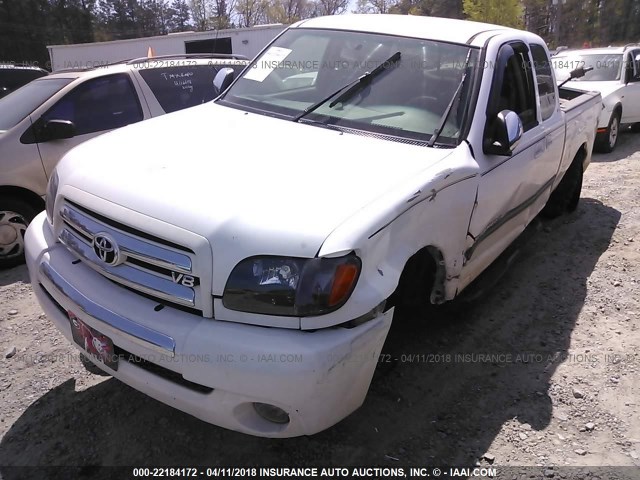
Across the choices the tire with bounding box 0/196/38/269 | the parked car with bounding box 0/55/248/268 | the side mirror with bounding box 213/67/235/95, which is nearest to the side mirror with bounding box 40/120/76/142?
the parked car with bounding box 0/55/248/268

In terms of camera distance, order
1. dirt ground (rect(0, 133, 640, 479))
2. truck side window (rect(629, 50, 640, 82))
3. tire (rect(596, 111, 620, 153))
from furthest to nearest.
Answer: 1. truck side window (rect(629, 50, 640, 82))
2. tire (rect(596, 111, 620, 153))
3. dirt ground (rect(0, 133, 640, 479))

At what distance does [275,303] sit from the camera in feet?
6.84

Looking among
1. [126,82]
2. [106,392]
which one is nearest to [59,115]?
[126,82]

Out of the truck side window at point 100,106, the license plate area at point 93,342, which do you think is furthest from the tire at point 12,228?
the license plate area at point 93,342

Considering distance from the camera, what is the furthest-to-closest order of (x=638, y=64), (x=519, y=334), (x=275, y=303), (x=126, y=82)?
1. (x=638, y=64)
2. (x=126, y=82)
3. (x=519, y=334)
4. (x=275, y=303)

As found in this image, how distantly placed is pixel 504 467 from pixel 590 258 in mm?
2956

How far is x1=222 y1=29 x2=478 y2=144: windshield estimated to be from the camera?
10.3 ft

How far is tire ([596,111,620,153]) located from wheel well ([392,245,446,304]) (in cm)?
734

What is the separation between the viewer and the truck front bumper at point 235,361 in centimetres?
201

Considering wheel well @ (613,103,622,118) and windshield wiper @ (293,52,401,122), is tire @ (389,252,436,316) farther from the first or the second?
wheel well @ (613,103,622,118)

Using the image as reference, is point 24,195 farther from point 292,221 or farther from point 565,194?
point 565,194

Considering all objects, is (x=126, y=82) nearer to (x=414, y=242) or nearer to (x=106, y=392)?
(x=106, y=392)

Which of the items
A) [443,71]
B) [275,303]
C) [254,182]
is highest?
[443,71]

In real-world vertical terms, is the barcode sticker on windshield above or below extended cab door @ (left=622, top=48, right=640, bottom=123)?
above
